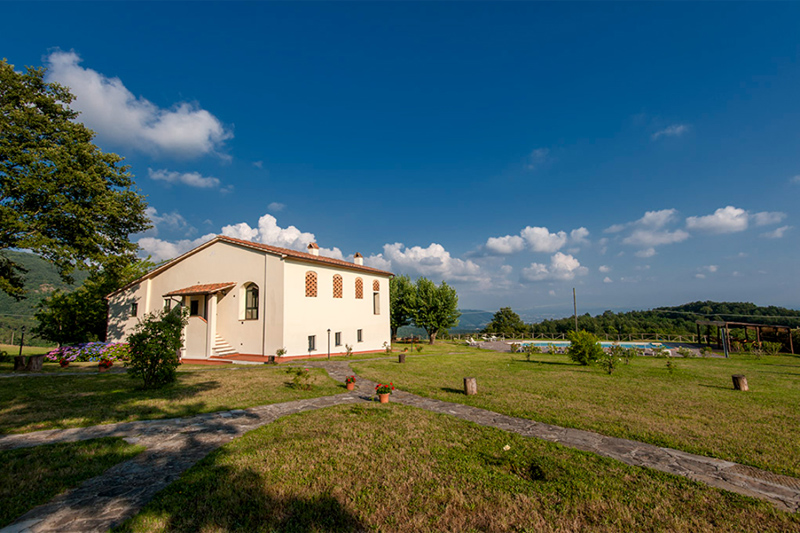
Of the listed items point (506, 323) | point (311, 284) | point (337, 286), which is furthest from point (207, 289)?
point (506, 323)

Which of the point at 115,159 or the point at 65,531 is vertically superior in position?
the point at 115,159

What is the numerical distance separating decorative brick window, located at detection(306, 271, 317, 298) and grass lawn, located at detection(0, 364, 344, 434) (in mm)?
8275

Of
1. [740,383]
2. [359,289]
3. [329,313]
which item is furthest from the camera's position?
[359,289]

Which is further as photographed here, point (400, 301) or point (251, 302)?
point (400, 301)

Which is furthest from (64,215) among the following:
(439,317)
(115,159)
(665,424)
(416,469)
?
(439,317)

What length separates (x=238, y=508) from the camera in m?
3.80

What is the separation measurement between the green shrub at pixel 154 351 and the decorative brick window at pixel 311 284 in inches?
400

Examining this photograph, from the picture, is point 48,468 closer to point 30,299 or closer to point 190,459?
point 190,459

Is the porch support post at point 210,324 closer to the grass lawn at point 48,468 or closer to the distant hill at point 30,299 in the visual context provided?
the grass lawn at point 48,468

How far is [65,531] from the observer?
11.0 feet

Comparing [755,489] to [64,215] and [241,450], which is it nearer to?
[241,450]

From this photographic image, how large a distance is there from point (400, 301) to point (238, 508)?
121ft

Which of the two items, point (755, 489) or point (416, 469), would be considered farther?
point (416, 469)

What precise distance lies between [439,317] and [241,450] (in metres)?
34.1
